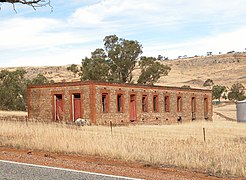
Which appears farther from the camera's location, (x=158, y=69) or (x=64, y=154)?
(x=158, y=69)

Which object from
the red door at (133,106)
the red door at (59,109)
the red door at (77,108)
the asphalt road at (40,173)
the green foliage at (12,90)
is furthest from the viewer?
the green foliage at (12,90)

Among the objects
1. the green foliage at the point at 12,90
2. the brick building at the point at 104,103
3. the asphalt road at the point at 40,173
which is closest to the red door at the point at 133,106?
the brick building at the point at 104,103

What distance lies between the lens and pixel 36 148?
1470 cm

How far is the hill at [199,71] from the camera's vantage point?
131625 millimetres

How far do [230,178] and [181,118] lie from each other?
3659 centimetres

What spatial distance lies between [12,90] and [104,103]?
29073 mm

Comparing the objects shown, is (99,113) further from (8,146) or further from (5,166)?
(5,166)

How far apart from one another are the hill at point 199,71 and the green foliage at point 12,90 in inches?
2374

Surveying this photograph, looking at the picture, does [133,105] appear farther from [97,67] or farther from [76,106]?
[97,67]

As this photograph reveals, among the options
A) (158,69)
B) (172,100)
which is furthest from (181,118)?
(158,69)

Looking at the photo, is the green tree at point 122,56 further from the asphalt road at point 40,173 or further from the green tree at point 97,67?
the asphalt road at point 40,173

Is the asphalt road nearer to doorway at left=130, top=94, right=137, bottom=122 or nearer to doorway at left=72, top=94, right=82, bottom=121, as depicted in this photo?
doorway at left=72, top=94, right=82, bottom=121

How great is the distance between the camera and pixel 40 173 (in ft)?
30.9

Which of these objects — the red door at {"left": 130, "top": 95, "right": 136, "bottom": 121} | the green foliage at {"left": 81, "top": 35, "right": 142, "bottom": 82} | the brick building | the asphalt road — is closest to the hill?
the green foliage at {"left": 81, "top": 35, "right": 142, "bottom": 82}
